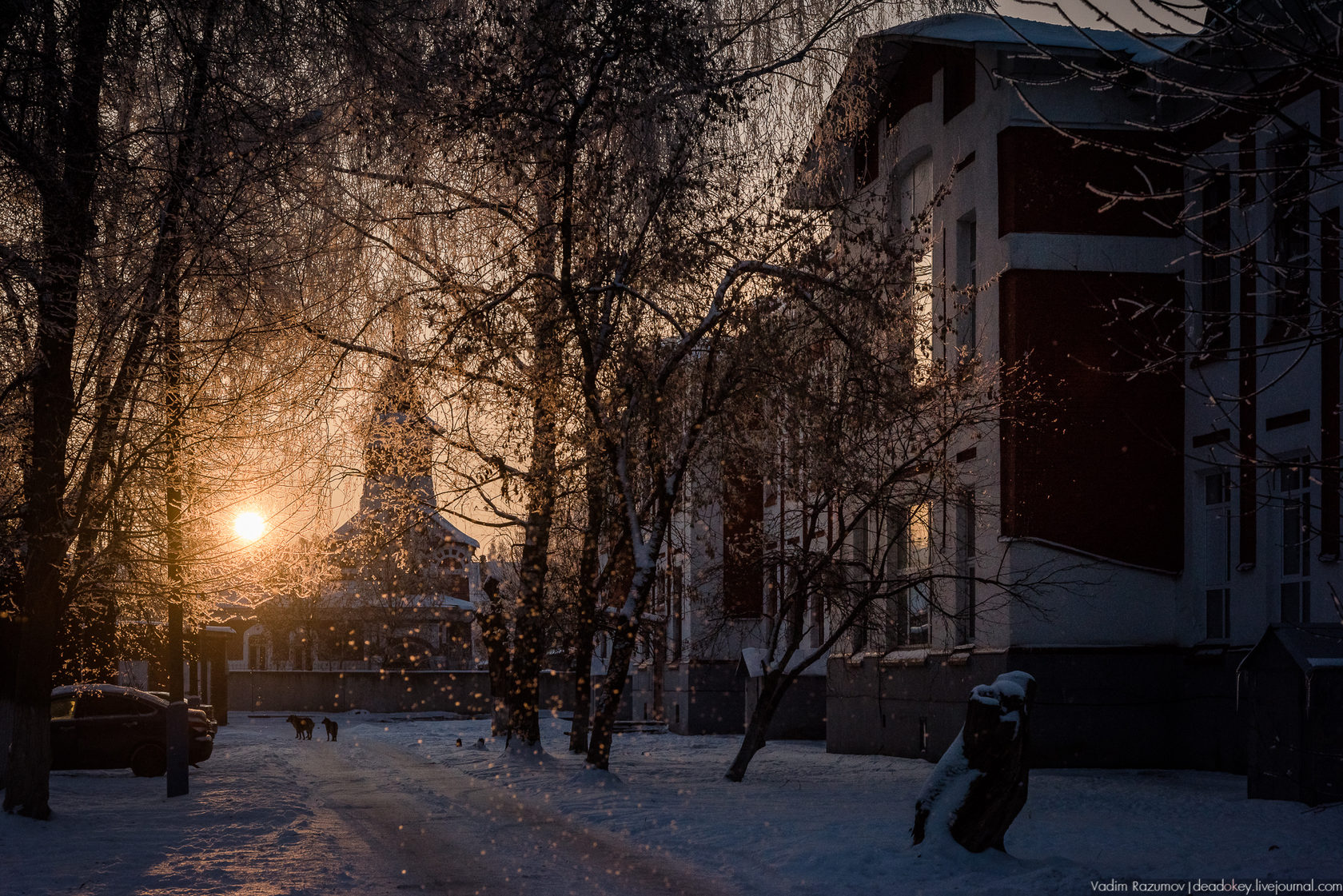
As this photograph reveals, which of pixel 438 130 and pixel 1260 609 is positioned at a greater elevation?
pixel 438 130

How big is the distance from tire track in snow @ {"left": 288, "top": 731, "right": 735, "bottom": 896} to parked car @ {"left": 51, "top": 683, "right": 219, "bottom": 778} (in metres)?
4.36

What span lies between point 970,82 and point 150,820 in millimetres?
17936

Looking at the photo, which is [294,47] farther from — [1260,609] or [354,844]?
[1260,609]

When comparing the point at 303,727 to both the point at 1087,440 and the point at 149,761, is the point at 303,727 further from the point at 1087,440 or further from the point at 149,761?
the point at 1087,440

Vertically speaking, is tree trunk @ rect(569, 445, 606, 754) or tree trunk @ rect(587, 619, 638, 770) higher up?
tree trunk @ rect(569, 445, 606, 754)

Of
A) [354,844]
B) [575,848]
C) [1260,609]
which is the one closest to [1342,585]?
[1260,609]

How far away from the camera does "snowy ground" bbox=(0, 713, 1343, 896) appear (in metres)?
9.91

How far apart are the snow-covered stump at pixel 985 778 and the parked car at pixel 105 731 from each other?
54.1ft

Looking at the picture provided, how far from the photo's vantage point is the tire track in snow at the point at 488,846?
31.8 ft

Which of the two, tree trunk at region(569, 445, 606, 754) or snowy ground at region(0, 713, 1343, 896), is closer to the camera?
snowy ground at region(0, 713, 1343, 896)

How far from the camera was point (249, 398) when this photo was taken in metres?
14.9

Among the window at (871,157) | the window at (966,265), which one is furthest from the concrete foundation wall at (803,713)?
the window at (966,265)

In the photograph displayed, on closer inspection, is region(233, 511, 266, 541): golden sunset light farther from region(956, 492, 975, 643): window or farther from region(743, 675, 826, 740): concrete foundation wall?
region(743, 675, 826, 740): concrete foundation wall

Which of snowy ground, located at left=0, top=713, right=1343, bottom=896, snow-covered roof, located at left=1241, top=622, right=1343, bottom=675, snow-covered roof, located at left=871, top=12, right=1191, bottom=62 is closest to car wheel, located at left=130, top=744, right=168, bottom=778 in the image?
snowy ground, located at left=0, top=713, right=1343, bottom=896
